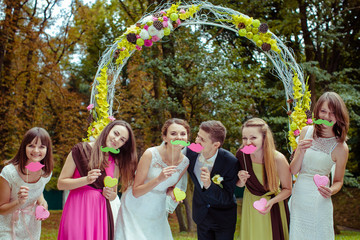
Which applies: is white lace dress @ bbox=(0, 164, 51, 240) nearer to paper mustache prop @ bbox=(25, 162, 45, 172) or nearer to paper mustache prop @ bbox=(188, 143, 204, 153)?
paper mustache prop @ bbox=(25, 162, 45, 172)

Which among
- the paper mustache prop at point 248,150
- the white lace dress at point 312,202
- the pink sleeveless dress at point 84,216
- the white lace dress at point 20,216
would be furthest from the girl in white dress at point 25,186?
the white lace dress at point 312,202

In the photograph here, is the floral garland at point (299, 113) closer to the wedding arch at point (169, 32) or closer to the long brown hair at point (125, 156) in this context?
the wedding arch at point (169, 32)

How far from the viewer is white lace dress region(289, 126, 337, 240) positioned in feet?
12.5

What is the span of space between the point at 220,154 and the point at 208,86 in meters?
5.59

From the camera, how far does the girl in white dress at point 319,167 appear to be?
381 cm

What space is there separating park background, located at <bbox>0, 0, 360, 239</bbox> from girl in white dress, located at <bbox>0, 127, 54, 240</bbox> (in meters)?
3.83

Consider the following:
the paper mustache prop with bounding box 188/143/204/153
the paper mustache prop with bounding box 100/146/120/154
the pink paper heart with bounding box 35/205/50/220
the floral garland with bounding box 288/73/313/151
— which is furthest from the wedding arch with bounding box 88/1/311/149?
the paper mustache prop with bounding box 188/143/204/153

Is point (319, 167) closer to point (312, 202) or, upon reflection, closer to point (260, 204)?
point (312, 202)

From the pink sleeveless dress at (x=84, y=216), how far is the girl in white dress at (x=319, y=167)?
6.30ft

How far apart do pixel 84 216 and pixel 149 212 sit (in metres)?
0.67

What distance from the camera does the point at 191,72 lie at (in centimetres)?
955

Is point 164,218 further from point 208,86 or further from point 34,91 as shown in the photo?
point 34,91

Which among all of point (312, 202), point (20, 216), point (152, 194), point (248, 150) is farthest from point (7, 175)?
point (312, 202)

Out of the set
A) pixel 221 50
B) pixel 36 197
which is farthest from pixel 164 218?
pixel 221 50
